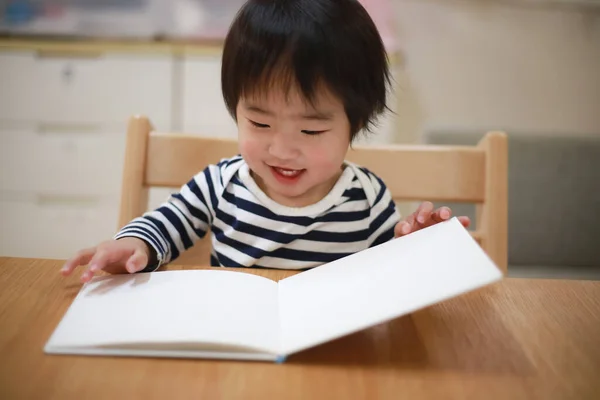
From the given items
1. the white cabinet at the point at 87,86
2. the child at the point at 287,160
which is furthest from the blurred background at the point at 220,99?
the child at the point at 287,160

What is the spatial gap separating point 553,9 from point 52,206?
1844mm

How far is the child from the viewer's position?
607 millimetres

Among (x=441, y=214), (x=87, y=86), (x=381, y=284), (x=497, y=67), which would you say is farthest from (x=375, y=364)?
(x=497, y=67)

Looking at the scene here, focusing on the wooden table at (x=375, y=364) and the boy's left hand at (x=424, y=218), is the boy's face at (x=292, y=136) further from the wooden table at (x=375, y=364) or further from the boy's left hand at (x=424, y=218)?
the wooden table at (x=375, y=364)

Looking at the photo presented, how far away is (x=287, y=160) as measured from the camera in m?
0.64

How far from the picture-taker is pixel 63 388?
1.12ft

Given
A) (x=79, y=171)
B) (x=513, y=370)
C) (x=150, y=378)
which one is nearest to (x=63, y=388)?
(x=150, y=378)

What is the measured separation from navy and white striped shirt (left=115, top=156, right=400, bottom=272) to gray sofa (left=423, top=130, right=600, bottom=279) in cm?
102

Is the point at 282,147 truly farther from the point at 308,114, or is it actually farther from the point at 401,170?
the point at 401,170

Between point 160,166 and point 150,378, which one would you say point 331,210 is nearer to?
point 160,166

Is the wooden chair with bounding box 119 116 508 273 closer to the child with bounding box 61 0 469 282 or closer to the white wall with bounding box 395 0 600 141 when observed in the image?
the child with bounding box 61 0 469 282

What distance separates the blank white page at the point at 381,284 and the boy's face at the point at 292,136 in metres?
0.15

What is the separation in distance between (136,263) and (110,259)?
0.08 feet

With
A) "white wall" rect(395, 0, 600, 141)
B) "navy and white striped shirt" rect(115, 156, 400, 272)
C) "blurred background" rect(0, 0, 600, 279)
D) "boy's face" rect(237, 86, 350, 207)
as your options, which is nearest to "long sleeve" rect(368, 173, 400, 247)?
"navy and white striped shirt" rect(115, 156, 400, 272)
